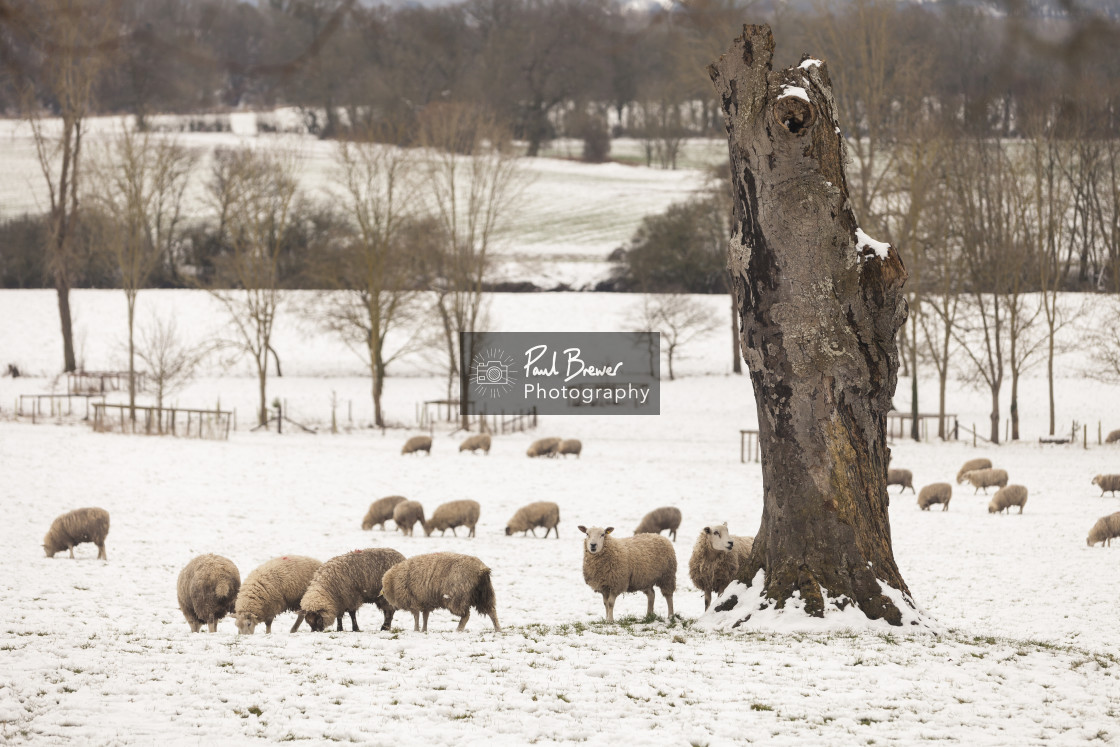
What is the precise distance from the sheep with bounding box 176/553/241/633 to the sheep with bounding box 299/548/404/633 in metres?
0.87

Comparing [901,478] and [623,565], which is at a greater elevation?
[623,565]

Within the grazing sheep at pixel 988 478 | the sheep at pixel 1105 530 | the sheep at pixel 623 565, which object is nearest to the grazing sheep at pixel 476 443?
the grazing sheep at pixel 988 478

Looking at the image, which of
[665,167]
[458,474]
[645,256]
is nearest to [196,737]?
[458,474]

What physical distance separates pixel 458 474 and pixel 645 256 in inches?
1473

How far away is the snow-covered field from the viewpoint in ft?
23.4

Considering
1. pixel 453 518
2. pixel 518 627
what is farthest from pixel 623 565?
pixel 453 518

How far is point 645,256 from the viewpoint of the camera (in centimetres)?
6188

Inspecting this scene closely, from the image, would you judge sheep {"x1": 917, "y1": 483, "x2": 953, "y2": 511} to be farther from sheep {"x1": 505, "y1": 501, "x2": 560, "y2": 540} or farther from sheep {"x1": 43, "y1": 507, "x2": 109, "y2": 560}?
sheep {"x1": 43, "y1": 507, "x2": 109, "y2": 560}

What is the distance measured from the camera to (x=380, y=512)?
19703mm

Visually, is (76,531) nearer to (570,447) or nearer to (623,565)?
(623,565)

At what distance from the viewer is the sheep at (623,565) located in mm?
12039

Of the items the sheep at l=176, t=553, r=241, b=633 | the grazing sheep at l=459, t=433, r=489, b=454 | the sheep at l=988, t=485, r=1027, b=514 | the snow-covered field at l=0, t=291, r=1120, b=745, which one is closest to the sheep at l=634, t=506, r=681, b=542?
the snow-covered field at l=0, t=291, r=1120, b=745

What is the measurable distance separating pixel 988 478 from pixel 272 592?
1964cm

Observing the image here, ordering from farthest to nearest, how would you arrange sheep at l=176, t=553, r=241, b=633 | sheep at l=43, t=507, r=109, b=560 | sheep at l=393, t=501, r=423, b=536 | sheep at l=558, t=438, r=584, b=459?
sheep at l=558, t=438, r=584, b=459, sheep at l=393, t=501, r=423, b=536, sheep at l=43, t=507, r=109, b=560, sheep at l=176, t=553, r=241, b=633
